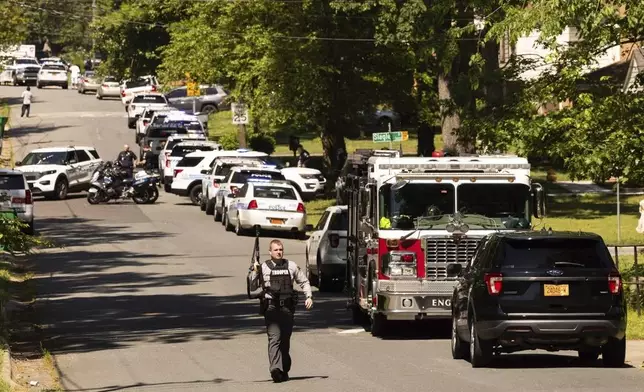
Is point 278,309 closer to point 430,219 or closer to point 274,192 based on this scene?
point 430,219

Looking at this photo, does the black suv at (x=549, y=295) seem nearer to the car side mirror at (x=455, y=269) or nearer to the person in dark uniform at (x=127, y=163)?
the car side mirror at (x=455, y=269)

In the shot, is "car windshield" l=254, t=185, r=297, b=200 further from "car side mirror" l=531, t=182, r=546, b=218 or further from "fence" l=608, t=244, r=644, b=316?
"car side mirror" l=531, t=182, r=546, b=218

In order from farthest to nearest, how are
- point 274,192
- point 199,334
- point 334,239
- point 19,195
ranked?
point 274,192
point 19,195
point 334,239
point 199,334

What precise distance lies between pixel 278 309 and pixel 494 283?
2424 mm

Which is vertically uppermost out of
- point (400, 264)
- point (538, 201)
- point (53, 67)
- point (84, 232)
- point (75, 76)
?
point (53, 67)

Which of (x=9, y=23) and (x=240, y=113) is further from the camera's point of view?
(x=240, y=113)

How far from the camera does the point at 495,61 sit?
40562mm

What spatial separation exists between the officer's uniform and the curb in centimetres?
272

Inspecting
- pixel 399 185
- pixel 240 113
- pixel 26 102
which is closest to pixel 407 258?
pixel 399 185

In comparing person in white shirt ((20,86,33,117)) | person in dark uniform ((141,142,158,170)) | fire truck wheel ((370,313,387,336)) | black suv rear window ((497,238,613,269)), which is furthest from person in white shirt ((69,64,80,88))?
black suv rear window ((497,238,613,269))

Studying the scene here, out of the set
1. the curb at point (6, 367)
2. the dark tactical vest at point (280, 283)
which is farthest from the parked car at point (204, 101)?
Answer: the dark tactical vest at point (280, 283)

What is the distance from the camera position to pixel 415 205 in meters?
20.0

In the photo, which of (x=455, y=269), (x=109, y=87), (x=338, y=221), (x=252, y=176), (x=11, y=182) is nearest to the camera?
(x=455, y=269)

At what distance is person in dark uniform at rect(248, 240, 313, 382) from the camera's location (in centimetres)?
1536
